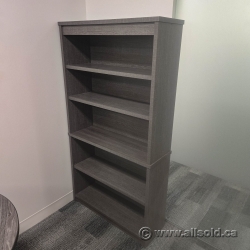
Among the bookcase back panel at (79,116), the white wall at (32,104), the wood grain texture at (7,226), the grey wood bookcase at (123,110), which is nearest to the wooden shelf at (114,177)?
the grey wood bookcase at (123,110)

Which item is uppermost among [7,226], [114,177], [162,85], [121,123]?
[162,85]

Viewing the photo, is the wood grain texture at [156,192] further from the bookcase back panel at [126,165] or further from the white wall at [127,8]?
the white wall at [127,8]

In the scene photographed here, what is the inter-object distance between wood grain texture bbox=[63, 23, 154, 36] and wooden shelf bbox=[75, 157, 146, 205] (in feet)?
3.49

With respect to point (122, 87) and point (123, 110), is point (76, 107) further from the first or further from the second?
point (123, 110)

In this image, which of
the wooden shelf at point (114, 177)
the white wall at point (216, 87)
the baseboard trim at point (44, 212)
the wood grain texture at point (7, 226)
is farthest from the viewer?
the white wall at point (216, 87)

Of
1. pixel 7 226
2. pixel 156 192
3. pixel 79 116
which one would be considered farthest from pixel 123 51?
pixel 7 226

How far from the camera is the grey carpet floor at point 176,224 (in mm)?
1622

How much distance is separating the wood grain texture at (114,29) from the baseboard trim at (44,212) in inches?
54.6

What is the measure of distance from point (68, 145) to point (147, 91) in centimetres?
85

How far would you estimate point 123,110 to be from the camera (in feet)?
4.55

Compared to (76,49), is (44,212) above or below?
below

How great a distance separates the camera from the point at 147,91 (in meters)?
1.52

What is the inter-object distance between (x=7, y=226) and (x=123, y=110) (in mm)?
848

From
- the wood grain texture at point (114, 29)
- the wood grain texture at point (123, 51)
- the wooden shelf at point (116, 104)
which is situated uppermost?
the wood grain texture at point (114, 29)
